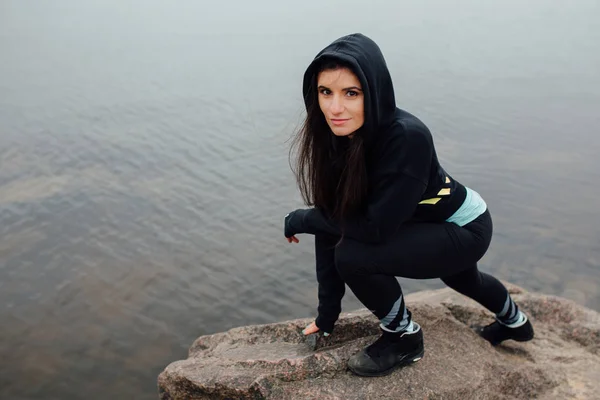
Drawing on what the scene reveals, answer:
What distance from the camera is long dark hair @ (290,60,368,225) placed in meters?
2.91

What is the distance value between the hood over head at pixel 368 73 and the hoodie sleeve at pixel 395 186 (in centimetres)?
11

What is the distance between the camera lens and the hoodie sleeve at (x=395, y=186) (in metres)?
2.79

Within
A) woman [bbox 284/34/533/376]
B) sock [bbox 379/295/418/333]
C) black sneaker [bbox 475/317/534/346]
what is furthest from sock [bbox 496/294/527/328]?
sock [bbox 379/295/418/333]

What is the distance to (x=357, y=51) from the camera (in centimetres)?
271

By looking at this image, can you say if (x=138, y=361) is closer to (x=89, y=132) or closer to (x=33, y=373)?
(x=33, y=373)

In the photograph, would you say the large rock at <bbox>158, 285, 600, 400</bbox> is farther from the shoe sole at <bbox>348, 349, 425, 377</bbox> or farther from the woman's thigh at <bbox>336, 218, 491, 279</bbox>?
the woman's thigh at <bbox>336, 218, 491, 279</bbox>

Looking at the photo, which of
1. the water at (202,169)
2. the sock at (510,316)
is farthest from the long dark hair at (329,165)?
the water at (202,169)

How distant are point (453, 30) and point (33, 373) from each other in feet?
46.5

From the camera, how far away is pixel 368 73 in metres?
2.72

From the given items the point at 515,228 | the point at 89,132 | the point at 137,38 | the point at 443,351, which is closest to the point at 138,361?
the point at 443,351

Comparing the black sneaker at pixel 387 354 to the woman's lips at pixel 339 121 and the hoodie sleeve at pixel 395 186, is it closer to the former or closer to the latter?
the hoodie sleeve at pixel 395 186

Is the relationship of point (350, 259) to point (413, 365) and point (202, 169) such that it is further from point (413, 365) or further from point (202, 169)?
point (202, 169)

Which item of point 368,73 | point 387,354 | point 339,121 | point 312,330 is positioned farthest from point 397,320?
point 368,73

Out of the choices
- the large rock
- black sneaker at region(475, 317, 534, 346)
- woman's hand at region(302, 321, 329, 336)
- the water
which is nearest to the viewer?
the large rock
